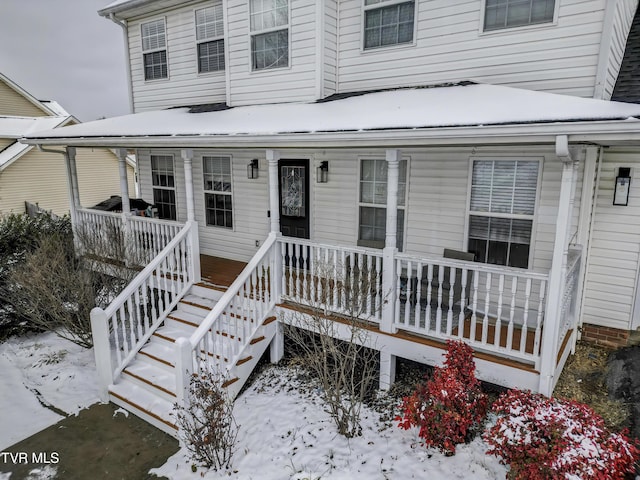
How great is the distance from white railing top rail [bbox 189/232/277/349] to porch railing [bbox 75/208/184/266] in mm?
2265

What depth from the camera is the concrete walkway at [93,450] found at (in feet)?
15.3

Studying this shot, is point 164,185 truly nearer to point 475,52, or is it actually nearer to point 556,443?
point 475,52

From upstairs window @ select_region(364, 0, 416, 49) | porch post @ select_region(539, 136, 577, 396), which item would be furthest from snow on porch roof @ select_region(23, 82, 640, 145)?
upstairs window @ select_region(364, 0, 416, 49)

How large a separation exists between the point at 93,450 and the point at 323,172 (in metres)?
5.33

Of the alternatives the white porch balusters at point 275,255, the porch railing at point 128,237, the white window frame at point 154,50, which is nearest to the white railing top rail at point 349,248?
the white porch balusters at point 275,255

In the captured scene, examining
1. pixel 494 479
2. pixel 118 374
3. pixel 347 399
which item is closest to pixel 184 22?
pixel 118 374

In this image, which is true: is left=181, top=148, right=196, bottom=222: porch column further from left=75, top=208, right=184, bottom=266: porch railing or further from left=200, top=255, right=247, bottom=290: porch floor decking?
left=200, top=255, right=247, bottom=290: porch floor decking

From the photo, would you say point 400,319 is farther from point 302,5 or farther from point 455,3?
point 302,5

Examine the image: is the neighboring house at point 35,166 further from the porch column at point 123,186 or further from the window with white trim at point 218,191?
the window with white trim at point 218,191

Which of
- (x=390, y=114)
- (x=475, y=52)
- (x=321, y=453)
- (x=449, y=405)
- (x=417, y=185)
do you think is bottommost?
(x=321, y=453)

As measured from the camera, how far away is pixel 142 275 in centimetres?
648

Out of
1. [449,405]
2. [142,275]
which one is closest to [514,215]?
[449,405]

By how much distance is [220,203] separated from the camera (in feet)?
31.0

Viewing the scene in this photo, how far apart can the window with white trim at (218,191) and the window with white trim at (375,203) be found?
3.30m
